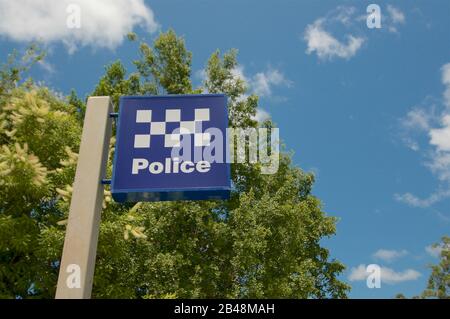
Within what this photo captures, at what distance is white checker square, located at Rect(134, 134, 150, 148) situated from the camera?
17.2 ft

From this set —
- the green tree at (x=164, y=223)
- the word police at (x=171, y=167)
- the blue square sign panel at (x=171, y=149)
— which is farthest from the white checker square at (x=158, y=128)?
the green tree at (x=164, y=223)

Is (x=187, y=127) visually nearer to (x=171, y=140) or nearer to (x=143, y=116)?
(x=171, y=140)

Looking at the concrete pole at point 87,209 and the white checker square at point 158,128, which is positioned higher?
the white checker square at point 158,128

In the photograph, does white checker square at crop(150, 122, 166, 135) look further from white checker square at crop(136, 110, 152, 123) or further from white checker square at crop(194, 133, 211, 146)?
white checker square at crop(194, 133, 211, 146)

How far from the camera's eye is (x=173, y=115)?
17.7ft

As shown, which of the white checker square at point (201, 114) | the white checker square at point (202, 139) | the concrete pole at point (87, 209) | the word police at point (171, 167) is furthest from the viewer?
the white checker square at point (201, 114)

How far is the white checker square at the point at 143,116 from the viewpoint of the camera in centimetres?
539

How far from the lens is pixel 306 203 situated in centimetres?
2484

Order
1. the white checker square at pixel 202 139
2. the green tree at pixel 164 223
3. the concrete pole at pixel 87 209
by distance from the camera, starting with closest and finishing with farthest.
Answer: the concrete pole at pixel 87 209 < the white checker square at pixel 202 139 < the green tree at pixel 164 223

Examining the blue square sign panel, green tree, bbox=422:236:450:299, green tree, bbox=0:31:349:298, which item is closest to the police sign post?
the blue square sign panel

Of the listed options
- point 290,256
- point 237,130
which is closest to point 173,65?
point 237,130

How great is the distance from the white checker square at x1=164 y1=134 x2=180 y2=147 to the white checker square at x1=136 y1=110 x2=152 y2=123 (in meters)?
0.32

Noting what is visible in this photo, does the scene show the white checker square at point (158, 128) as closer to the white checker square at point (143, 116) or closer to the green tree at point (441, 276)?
the white checker square at point (143, 116)

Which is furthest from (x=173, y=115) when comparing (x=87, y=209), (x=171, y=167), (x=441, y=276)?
(x=441, y=276)
